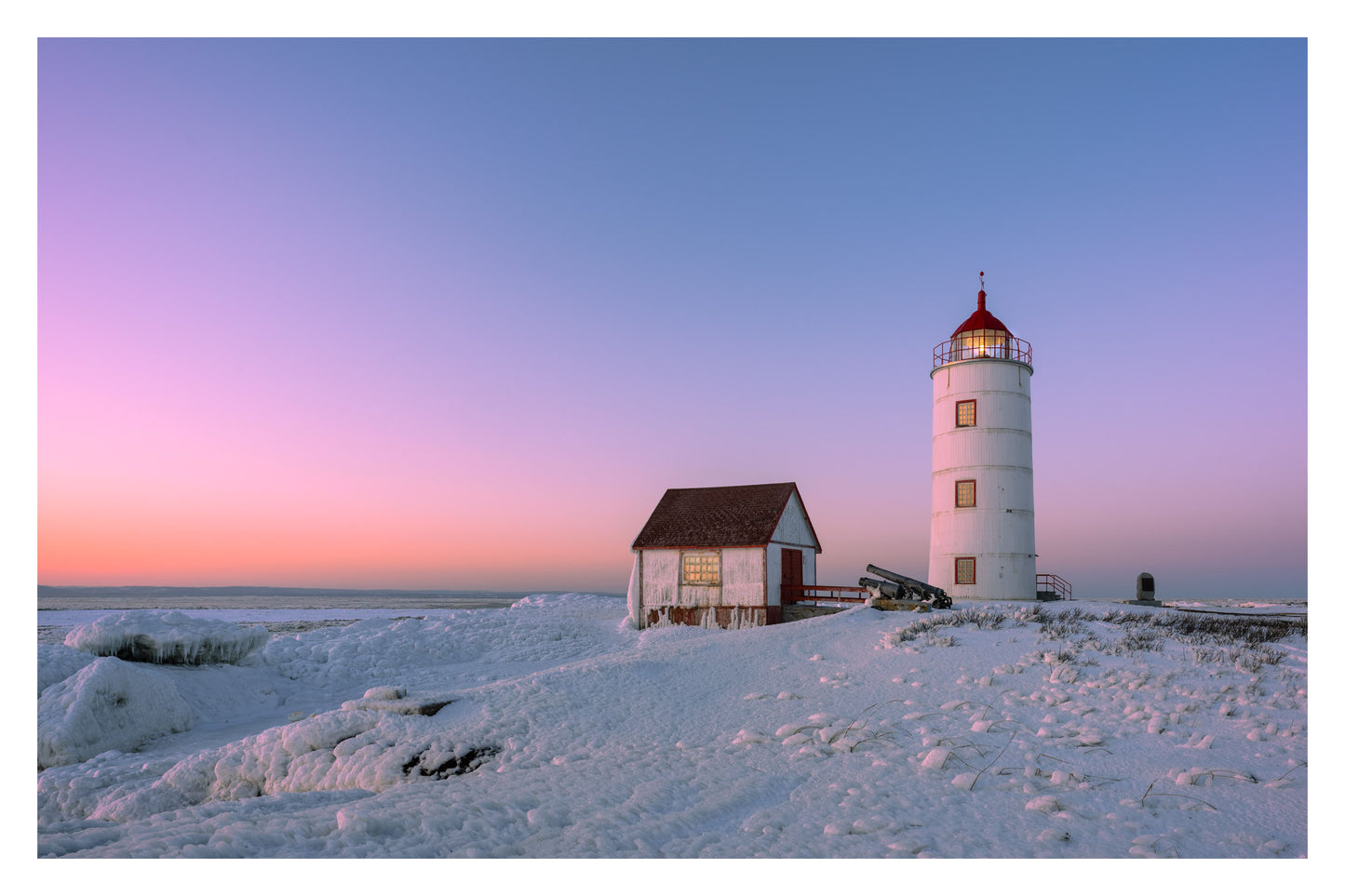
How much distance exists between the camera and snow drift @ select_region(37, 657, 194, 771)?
40.2 feet

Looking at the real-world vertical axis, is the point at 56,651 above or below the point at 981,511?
below

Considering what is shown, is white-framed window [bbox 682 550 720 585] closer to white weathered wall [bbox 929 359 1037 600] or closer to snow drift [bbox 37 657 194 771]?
white weathered wall [bbox 929 359 1037 600]

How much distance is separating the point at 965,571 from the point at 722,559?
28.9 ft

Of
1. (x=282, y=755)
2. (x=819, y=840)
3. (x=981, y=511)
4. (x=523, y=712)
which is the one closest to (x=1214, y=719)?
(x=819, y=840)

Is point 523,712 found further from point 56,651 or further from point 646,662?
point 56,651

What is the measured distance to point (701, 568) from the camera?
26.6 metres

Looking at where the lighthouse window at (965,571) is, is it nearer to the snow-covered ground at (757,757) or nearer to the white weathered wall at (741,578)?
the white weathered wall at (741,578)

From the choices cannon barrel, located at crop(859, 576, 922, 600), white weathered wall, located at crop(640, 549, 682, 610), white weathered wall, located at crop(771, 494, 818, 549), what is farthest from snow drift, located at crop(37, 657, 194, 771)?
cannon barrel, located at crop(859, 576, 922, 600)

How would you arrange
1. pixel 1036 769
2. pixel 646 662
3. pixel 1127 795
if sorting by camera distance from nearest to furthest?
pixel 1127 795
pixel 1036 769
pixel 646 662

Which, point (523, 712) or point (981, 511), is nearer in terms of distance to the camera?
point (523, 712)
